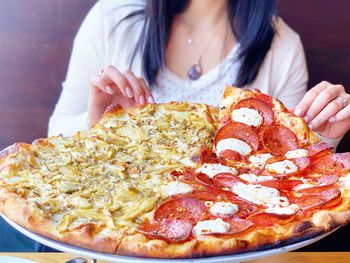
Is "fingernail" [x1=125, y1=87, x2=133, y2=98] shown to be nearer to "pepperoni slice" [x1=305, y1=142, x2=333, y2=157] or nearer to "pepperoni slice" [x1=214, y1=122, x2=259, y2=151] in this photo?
"pepperoni slice" [x1=214, y1=122, x2=259, y2=151]

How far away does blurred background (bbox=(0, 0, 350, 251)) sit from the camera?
235 centimetres

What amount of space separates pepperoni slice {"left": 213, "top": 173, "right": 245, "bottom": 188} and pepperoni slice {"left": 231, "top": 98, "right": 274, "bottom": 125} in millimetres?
Result: 268

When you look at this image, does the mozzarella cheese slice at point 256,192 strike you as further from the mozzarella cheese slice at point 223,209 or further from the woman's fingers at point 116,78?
the woman's fingers at point 116,78

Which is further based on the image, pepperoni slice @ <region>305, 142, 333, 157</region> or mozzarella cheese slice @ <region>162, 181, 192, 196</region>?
pepperoni slice @ <region>305, 142, 333, 157</region>

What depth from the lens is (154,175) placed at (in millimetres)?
1211

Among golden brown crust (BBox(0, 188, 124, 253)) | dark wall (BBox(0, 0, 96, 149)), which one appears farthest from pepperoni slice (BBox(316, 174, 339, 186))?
dark wall (BBox(0, 0, 96, 149))

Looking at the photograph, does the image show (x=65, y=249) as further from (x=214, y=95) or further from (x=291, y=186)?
(x=214, y=95)

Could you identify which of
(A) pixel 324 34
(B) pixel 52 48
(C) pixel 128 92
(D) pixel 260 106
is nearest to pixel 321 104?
(D) pixel 260 106

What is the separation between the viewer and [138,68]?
2.04 metres

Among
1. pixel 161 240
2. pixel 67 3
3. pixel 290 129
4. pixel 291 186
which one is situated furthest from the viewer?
pixel 67 3

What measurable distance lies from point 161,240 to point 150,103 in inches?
24.7

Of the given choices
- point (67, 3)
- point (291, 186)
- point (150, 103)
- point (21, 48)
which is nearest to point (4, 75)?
point (21, 48)

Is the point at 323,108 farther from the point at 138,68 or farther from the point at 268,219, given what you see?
the point at 138,68

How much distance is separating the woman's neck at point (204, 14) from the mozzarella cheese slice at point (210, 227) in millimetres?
1137
